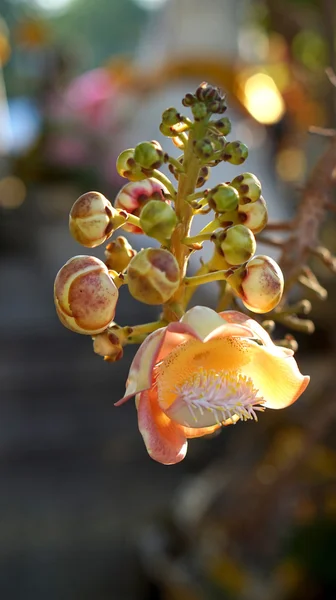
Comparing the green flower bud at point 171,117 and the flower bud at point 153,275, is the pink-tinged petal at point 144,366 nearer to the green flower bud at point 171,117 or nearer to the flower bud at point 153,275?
the flower bud at point 153,275

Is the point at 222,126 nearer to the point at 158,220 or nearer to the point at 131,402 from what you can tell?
the point at 158,220

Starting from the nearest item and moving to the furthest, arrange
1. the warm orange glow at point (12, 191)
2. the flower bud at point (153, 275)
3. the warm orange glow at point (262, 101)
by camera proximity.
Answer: the flower bud at point (153, 275) → the warm orange glow at point (262, 101) → the warm orange glow at point (12, 191)

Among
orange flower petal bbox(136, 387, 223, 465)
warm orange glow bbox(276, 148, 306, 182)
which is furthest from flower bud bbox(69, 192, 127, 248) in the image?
warm orange glow bbox(276, 148, 306, 182)

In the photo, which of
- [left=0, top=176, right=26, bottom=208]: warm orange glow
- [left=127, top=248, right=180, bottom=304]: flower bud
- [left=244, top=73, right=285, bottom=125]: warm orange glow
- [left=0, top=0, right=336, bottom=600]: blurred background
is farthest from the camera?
[left=0, top=176, right=26, bottom=208]: warm orange glow

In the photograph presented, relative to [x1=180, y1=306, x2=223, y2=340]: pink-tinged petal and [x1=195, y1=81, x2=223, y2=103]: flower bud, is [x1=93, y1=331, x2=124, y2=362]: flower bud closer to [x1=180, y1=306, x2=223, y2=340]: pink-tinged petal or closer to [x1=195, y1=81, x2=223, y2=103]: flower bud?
[x1=180, y1=306, x2=223, y2=340]: pink-tinged petal

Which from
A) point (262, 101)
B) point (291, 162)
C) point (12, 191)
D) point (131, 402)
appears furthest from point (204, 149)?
point (291, 162)

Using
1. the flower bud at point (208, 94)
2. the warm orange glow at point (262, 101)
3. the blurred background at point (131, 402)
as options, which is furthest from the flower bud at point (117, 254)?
the warm orange glow at point (262, 101)
